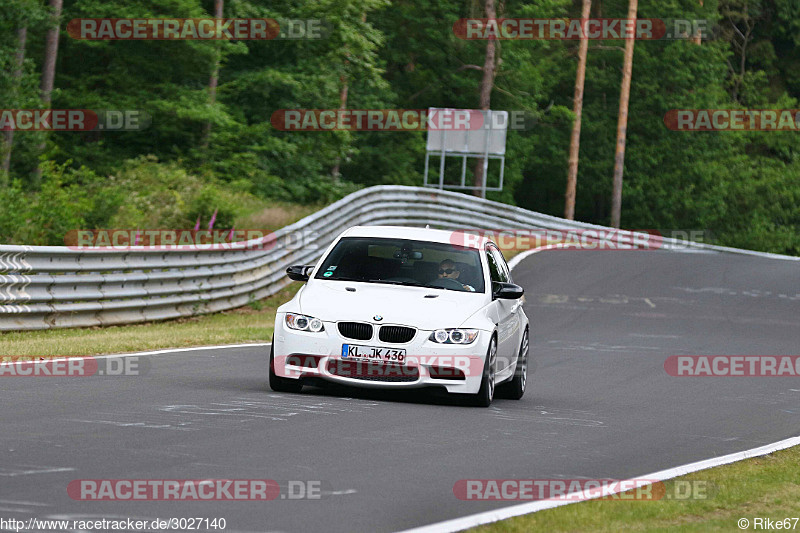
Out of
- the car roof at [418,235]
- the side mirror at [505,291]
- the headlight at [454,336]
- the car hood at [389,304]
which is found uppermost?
the car roof at [418,235]

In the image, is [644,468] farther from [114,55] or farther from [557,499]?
[114,55]

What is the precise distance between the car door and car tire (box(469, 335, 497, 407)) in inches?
10.9

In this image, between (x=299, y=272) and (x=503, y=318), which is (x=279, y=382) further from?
(x=503, y=318)

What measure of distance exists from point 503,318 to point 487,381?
3.20 ft

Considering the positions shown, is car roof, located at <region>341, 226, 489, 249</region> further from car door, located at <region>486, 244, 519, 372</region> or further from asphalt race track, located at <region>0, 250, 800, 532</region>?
asphalt race track, located at <region>0, 250, 800, 532</region>

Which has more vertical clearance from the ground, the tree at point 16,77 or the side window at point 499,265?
the tree at point 16,77

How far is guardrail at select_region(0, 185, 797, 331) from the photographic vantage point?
55.3ft

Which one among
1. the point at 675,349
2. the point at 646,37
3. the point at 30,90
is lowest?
the point at 675,349

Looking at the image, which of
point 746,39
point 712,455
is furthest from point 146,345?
point 746,39

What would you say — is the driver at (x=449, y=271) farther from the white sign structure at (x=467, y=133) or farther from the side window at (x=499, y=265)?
the white sign structure at (x=467, y=133)

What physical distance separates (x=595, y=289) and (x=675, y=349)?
9.12m

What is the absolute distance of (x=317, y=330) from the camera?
11.6 meters

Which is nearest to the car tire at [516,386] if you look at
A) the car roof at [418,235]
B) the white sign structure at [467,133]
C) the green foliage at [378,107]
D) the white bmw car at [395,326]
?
the white bmw car at [395,326]

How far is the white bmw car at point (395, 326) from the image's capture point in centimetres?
1155
